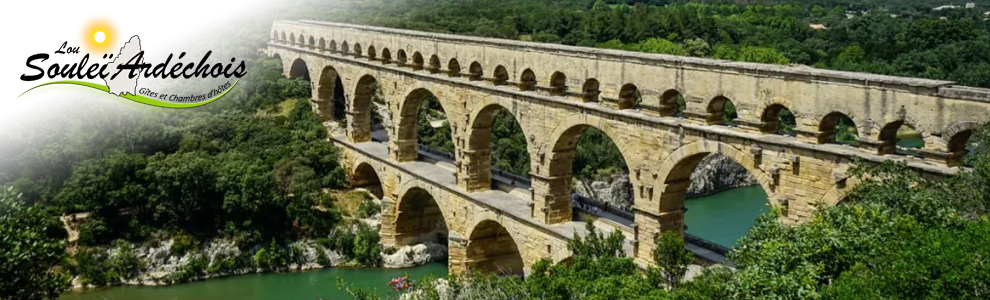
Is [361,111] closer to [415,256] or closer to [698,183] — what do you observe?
[415,256]

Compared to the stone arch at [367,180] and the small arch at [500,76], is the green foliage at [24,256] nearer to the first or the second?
the small arch at [500,76]

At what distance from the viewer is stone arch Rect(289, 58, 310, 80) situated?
141ft

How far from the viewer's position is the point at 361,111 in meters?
34.1

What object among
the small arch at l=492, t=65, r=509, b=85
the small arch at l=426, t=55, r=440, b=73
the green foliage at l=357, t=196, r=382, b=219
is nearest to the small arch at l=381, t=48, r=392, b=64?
the small arch at l=426, t=55, r=440, b=73

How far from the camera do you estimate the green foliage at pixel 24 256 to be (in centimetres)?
1520

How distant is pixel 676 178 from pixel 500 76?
22.3ft

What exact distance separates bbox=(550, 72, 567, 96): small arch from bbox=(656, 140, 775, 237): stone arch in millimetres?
3704

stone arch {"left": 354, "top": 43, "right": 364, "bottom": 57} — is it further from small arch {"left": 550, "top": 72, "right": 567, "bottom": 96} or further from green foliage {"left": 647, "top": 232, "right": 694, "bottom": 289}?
green foliage {"left": 647, "top": 232, "right": 694, "bottom": 289}

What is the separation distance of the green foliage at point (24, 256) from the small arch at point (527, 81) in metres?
11.0

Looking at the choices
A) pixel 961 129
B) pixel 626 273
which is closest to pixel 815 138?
pixel 961 129

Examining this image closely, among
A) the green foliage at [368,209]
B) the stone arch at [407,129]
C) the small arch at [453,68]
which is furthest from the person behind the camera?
the green foliage at [368,209]

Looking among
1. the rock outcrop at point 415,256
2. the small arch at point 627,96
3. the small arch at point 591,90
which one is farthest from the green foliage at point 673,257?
the rock outcrop at point 415,256

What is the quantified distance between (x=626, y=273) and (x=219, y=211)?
17.4 m

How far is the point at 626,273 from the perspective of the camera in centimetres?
1644
